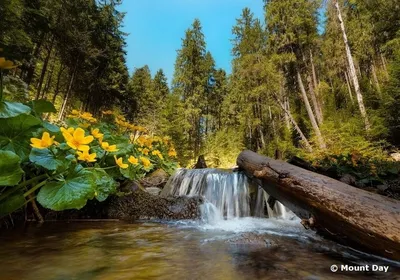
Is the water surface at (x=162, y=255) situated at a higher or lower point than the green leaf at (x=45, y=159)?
lower

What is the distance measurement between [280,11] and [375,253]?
16.6m

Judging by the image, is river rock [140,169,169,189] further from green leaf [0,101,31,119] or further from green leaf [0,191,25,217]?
green leaf [0,101,31,119]

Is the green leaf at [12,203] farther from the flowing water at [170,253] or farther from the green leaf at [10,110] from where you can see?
the green leaf at [10,110]

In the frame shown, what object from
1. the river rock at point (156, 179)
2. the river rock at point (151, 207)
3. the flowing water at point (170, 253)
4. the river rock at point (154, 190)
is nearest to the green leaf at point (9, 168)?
the flowing water at point (170, 253)

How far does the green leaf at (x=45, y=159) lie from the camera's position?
1.96 meters

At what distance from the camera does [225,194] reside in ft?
19.5

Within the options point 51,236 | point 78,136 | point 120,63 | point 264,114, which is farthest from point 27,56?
point 264,114

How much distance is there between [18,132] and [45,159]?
1.16 ft

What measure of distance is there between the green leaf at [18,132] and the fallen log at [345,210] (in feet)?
9.12

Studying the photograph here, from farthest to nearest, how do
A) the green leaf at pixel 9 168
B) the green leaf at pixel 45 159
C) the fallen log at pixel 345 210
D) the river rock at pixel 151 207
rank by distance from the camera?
the river rock at pixel 151 207 < the fallen log at pixel 345 210 < the green leaf at pixel 45 159 < the green leaf at pixel 9 168

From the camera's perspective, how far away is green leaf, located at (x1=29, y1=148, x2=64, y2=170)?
196 cm

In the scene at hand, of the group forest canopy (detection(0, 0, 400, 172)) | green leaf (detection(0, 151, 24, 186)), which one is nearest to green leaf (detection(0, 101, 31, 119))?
green leaf (detection(0, 151, 24, 186))

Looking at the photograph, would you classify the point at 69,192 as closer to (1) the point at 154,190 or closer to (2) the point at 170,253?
(2) the point at 170,253

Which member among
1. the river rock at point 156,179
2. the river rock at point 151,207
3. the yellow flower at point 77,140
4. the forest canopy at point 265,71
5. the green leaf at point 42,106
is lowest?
the river rock at point 151,207
